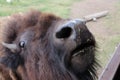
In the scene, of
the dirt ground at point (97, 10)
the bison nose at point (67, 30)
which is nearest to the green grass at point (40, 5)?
the dirt ground at point (97, 10)

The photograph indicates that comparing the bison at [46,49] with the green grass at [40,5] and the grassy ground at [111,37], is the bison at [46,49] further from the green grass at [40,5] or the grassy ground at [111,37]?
the green grass at [40,5]

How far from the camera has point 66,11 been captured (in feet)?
40.1

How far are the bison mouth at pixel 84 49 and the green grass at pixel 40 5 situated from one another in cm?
793

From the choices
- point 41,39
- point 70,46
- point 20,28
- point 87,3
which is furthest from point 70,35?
point 87,3

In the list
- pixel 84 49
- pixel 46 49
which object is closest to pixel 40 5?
pixel 46 49

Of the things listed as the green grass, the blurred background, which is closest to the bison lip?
the blurred background

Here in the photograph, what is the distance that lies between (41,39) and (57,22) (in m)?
0.25

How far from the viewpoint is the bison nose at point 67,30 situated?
357 cm

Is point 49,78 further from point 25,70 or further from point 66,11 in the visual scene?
point 66,11

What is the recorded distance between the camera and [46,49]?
3.94m

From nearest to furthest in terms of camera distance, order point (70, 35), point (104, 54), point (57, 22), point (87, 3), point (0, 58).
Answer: point (70, 35) → point (57, 22) → point (0, 58) → point (104, 54) → point (87, 3)

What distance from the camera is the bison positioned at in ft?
12.0

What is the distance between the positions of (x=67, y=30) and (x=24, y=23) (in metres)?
0.75

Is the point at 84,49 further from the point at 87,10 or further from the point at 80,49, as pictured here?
the point at 87,10
